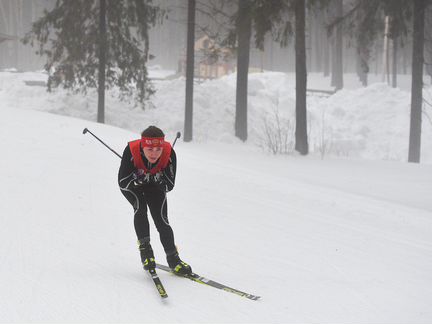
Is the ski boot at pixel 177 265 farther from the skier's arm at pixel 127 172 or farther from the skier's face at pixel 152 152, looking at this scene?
the skier's face at pixel 152 152

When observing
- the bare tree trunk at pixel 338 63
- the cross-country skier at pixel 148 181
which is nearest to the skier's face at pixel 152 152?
the cross-country skier at pixel 148 181

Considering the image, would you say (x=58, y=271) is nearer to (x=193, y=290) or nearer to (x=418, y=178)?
(x=193, y=290)

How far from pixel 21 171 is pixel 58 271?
14.5 ft

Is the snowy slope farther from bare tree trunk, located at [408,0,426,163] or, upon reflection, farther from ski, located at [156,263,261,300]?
bare tree trunk, located at [408,0,426,163]

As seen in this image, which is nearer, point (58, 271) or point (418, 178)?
point (58, 271)

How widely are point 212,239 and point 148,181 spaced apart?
2282 millimetres

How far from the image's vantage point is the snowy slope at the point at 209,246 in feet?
17.3

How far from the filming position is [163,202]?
570 centimetres

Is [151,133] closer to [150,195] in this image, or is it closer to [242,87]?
[150,195]

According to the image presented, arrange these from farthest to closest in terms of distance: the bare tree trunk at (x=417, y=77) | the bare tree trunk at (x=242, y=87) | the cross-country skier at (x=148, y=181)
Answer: the bare tree trunk at (x=242, y=87) < the bare tree trunk at (x=417, y=77) < the cross-country skier at (x=148, y=181)

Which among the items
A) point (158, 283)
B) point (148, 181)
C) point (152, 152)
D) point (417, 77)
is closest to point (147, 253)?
point (158, 283)

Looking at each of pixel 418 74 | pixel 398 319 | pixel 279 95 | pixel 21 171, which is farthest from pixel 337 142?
pixel 398 319

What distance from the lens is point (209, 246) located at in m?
7.27

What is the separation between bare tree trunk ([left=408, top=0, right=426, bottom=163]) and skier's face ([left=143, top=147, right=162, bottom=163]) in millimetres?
15997
